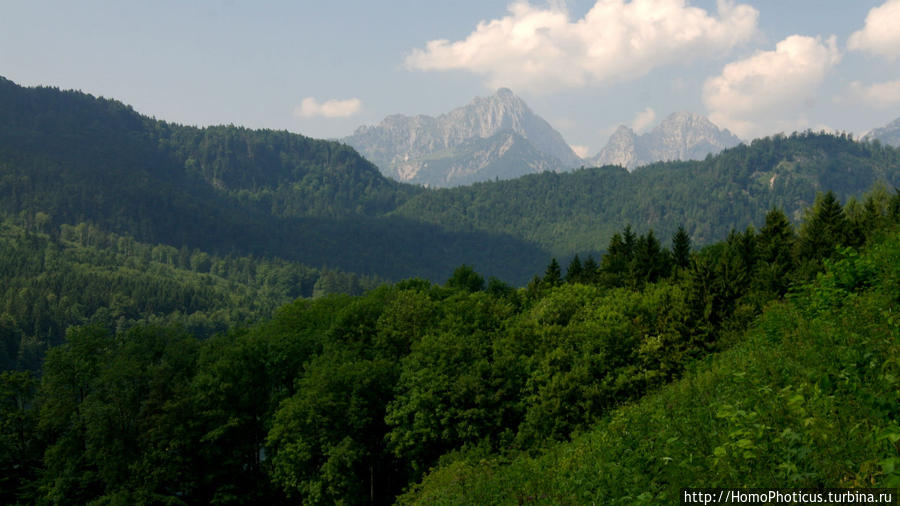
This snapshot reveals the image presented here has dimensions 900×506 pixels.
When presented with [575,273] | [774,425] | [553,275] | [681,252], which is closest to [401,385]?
[774,425]

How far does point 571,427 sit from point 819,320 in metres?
15.0

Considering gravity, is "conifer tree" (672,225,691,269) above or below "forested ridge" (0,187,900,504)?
above

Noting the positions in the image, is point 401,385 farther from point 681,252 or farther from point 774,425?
point 681,252

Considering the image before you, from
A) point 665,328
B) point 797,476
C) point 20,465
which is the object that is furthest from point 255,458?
point 797,476

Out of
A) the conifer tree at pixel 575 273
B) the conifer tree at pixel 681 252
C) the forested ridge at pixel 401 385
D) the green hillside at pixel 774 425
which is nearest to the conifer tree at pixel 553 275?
the conifer tree at pixel 575 273

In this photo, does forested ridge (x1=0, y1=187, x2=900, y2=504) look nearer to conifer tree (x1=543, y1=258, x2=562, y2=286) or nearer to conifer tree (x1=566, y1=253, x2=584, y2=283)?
conifer tree (x1=543, y1=258, x2=562, y2=286)

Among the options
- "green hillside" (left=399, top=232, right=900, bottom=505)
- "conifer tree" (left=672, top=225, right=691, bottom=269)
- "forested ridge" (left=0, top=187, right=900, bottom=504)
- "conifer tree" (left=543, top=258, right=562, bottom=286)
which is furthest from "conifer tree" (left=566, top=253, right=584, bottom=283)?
"green hillside" (left=399, top=232, right=900, bottom=505)

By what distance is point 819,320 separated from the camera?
57.9ft

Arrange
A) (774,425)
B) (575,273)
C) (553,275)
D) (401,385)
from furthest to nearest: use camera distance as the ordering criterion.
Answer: (553,275)
(575,273)
(401,385)
(774,425)

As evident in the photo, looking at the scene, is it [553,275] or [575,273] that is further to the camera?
[553,275]

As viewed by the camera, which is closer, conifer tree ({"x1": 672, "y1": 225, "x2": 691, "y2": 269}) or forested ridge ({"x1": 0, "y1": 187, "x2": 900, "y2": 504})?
forested ridge ({"x1": 0, "y1": 187, "x2": 900, "y2": 504})

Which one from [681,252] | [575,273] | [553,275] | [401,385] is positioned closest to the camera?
[401,385]

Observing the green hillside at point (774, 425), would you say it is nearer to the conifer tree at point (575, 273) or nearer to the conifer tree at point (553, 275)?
the conifer tree at point (575, 273)

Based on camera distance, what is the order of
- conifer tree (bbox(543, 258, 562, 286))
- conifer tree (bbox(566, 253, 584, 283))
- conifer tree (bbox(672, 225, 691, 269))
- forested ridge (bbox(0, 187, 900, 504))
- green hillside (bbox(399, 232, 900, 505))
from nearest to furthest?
green hillside (bbox(399, 232, 900, 505)) < forested ridge (bbox(0, 187, 900, 504)) < conifer tree (bbox(672, 225, 691, 269)) < conifer tree (bbox(566, 253, 584, 283)) < conifer tree (bbox(543, 258, 562, 286))
